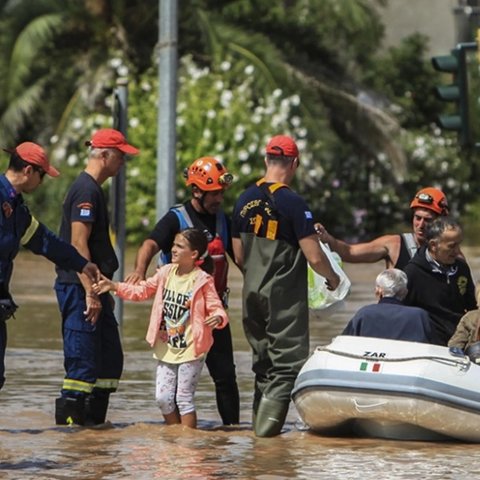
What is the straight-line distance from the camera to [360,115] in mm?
34375

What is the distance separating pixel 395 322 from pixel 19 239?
224 centimetres

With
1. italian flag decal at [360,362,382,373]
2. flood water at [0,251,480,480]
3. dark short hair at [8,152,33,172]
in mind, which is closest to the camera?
flood water at [0,251,480,480]

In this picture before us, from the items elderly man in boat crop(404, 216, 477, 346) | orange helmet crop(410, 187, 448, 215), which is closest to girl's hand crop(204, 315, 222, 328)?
elderly man in boat crop(404, 216, 477, 346)

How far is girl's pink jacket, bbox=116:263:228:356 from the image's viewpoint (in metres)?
11.6

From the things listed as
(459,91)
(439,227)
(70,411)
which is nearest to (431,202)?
(439,227)

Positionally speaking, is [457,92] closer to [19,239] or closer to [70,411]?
[70,411]

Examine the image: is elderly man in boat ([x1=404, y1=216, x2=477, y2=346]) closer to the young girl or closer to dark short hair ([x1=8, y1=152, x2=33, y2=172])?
the young girl

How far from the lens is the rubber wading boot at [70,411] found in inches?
467

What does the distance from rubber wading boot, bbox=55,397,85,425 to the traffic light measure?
6.33 m

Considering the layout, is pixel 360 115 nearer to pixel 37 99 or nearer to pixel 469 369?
pixel 37 99

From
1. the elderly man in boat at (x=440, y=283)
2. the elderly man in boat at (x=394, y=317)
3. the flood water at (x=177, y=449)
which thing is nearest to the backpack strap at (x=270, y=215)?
the elderly man in boat at (x=394, y=317)

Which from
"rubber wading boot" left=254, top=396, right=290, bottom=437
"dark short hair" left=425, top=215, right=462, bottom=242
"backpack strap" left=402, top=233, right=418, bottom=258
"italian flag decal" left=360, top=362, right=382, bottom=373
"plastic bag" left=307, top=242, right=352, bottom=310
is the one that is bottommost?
"rubber wading boot" left=254, top=396, right=290, bottom=437

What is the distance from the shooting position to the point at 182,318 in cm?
1165

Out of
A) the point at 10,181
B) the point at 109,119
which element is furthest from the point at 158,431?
the point at 109,119
